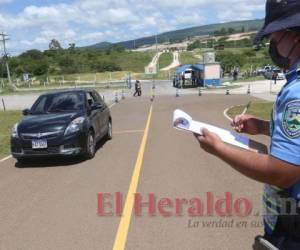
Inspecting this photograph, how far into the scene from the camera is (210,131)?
83.3 inches

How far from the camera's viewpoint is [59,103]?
1154 centimetres

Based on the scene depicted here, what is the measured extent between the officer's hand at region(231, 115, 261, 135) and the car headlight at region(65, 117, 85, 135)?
7.57 meters

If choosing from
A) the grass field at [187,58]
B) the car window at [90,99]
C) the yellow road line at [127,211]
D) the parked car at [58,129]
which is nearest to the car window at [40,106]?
the parked car at [58,129]

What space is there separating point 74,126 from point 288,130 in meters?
8.64

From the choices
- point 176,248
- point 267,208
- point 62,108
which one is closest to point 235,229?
point 176,248

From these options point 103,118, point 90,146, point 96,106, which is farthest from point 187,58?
point 90,146

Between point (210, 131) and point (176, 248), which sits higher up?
point (210, 131)

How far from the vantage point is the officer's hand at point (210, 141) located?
2.04 metres

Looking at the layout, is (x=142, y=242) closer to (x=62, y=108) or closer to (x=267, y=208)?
(x=267, y=208)

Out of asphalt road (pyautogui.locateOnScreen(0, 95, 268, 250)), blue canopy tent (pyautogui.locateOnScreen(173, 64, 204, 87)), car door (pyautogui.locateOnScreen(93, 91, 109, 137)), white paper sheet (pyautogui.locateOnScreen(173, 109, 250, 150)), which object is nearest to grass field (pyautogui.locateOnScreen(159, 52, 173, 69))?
blue canopy tent (pyautogui.locateOnScreen(173, 64, 204, 87))

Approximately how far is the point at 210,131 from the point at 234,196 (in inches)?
192

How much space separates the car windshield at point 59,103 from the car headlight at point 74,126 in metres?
0.86

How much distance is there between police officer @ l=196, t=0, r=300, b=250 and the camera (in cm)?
181

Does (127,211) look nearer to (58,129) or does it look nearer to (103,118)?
(58,129)
